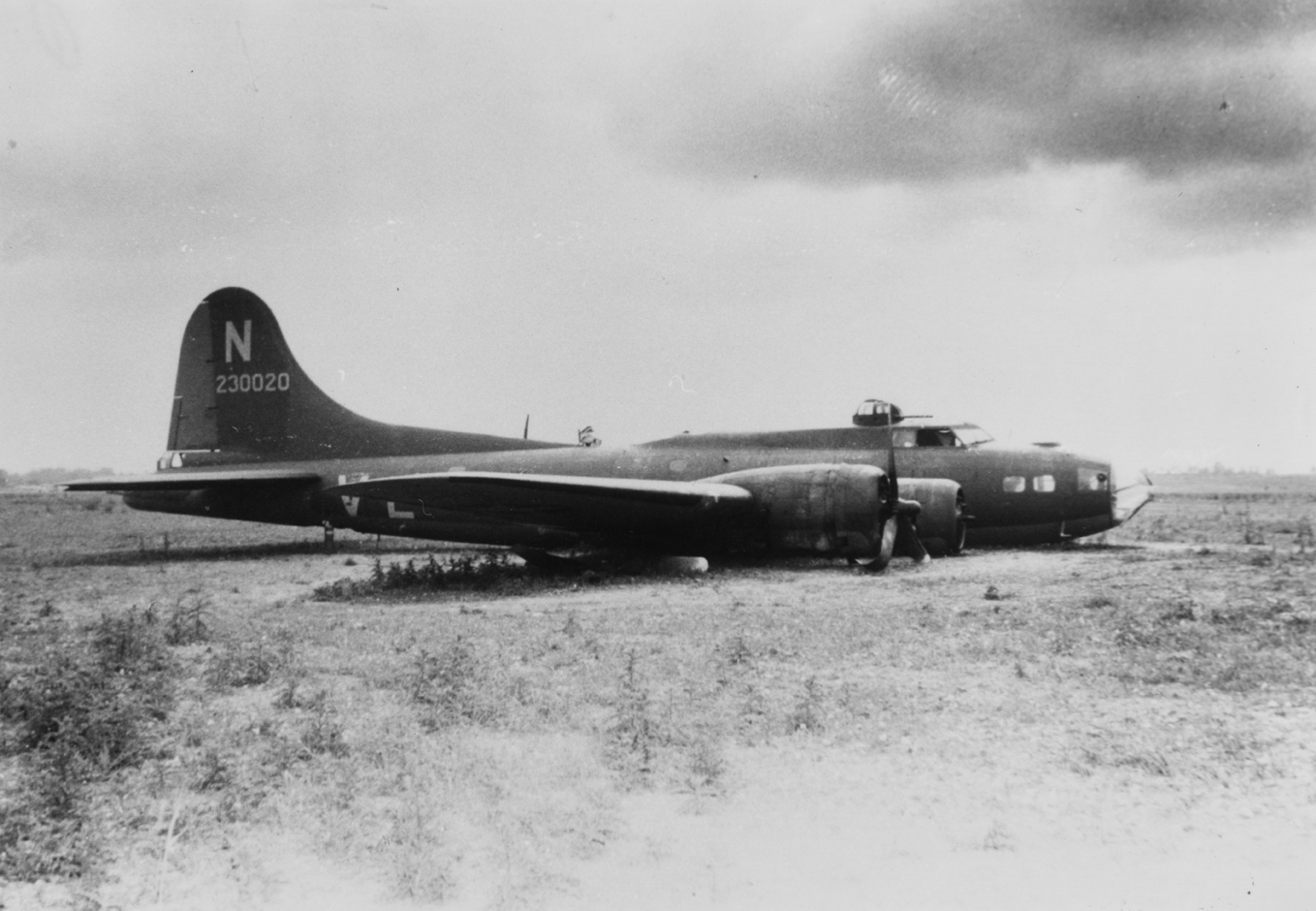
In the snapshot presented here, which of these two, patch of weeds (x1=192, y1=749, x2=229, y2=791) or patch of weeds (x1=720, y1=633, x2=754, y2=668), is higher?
patch of weeds (x1=720, y1=633, x2=754, y2=668)

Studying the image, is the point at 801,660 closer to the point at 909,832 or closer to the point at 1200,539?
the point at 909,832

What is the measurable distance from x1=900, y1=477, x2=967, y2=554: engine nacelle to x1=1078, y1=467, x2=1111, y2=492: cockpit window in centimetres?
220

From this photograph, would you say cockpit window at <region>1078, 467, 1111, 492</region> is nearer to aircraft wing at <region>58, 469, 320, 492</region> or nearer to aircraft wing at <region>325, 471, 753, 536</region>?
aircraft wing at <region>325, 471, 753, 536</region>

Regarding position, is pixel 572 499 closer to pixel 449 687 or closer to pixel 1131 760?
pixel 449 687

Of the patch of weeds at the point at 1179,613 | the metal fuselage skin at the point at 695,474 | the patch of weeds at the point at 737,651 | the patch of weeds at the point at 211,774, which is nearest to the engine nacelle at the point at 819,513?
the metal fuselage skin at the point at 695,474

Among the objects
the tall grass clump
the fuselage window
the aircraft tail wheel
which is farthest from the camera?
the fuselage window

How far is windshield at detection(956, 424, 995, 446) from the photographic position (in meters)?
15.5

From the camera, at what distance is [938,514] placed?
1403 cm

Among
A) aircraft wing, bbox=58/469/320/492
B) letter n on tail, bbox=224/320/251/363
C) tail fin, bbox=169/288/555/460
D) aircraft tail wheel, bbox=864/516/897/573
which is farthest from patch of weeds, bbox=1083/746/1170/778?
letter n on tail, bbox=224/320/251/363

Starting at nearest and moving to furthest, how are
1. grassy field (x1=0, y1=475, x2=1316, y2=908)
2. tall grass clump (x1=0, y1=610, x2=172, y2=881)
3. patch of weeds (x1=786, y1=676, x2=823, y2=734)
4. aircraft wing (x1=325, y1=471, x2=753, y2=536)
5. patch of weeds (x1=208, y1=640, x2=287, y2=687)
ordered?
grassy field (x1=0, y1=475, x2=1316, y2=908) → tall grass clump (x1=0, y1=610, x2=172, y2=881) → patch of weeds (x1=786, y1=676, x2=823, y2=734) → patch of weeds (x1=208, y1=640, x2=287, y2=687) → aircraft wing (x1=325, y1=471, x2=753, y2=536)

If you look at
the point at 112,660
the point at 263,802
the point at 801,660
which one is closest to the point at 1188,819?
the point at 801,660

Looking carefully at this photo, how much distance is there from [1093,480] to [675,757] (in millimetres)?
12285

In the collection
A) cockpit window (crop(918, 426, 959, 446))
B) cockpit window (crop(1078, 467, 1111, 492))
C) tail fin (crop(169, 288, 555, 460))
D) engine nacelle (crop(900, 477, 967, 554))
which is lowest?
engine nacelle (crop(900, 477, 967, 554))

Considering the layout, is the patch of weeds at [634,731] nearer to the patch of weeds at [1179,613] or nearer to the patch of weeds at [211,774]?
the patch of weeds at [211,774]
